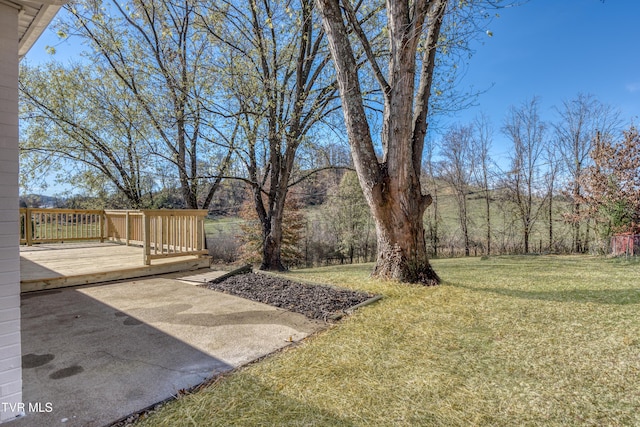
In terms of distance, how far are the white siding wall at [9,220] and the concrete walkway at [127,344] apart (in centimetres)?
21

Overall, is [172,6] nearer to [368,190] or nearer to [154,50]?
[154,50]

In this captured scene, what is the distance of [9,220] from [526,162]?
16386mm

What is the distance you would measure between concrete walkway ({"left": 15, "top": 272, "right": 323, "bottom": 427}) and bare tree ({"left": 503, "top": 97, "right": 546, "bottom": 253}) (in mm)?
14031

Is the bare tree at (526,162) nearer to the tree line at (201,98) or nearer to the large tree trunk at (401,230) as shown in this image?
the tree line at (201,98)

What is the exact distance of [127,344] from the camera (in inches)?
97.7

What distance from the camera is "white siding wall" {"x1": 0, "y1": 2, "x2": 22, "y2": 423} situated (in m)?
1.66

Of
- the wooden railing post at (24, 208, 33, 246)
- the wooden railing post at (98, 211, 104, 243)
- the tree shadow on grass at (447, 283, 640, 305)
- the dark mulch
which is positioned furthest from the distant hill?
the tree shadow on grass at (447, 283, 640, 305)

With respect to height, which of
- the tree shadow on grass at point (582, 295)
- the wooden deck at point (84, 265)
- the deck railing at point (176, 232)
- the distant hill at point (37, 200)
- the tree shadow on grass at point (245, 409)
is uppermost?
the distant hill at point (37, 200)

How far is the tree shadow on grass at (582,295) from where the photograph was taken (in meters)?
3.35

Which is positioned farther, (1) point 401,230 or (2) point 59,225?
(2) point 59,225

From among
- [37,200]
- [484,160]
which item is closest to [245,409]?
[37,200]

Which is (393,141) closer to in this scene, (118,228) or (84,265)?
(84,265)

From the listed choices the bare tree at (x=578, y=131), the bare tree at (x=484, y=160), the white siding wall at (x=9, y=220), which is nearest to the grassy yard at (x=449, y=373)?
the white siding wall at (x=9, y=220)

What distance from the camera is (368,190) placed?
4.19m
